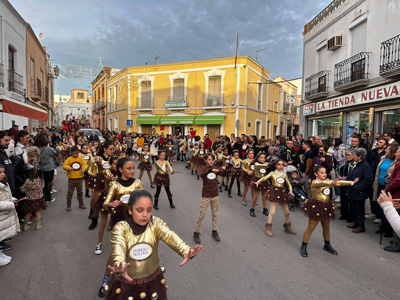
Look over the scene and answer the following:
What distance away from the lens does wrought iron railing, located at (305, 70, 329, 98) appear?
14.6 meters

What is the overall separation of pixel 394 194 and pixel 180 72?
79.6ft

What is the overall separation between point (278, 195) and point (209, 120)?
19573 millimetres

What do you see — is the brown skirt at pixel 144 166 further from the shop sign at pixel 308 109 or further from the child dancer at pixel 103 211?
the shop sign at pixel 308 109

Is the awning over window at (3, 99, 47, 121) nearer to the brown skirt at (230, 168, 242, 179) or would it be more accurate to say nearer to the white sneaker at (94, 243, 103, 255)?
the white sneaker at (94, 243, 103, 255)

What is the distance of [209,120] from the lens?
2442 centimetres

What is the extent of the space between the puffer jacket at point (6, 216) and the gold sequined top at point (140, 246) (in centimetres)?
289

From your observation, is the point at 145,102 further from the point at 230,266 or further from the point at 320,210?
the point at 230,266

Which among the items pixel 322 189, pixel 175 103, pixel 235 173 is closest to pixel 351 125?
pixel 235 173

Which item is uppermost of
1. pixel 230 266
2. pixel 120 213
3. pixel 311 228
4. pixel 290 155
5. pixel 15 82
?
pixel 15 82

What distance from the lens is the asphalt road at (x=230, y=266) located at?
3.24 meters

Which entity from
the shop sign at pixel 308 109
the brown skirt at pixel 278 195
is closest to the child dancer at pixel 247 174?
the brown skirt at pixel 278 195

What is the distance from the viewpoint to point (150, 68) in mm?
27281

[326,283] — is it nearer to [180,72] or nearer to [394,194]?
[394,194]

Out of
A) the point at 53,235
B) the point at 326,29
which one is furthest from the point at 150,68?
the point at 53,235
